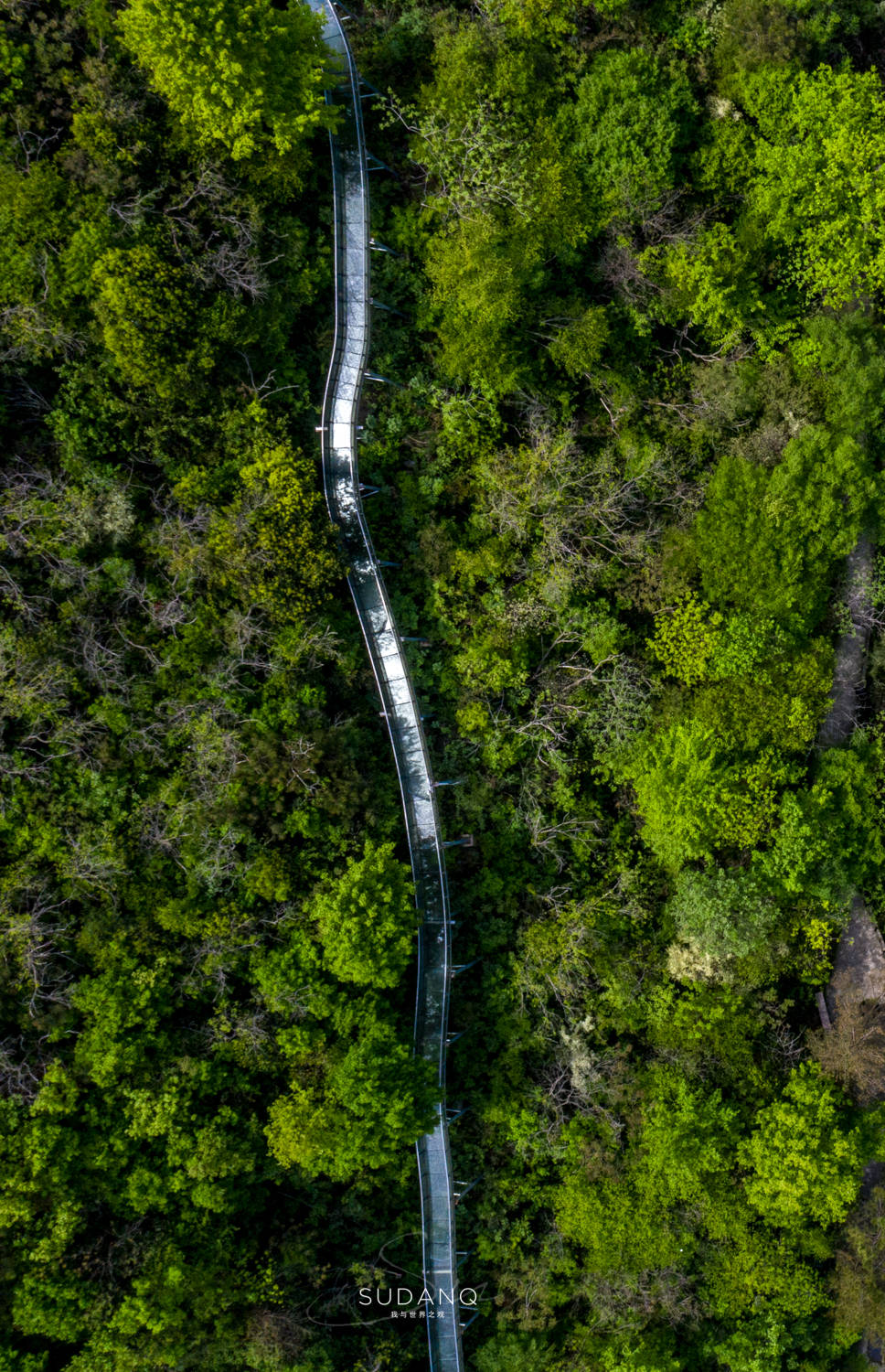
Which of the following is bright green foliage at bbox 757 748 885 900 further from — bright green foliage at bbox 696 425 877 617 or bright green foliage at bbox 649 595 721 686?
bright green foliage at bbox 696 425 877 617

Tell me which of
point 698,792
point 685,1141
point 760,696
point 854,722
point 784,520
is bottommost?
point 685,1141

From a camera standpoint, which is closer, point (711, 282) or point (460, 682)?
point (711, 282)

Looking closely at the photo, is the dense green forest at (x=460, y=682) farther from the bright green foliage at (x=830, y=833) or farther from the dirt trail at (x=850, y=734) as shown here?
the dirt trail at (x=850, y=734)

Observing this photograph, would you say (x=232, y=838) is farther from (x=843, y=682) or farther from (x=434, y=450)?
(x=843, y=682)

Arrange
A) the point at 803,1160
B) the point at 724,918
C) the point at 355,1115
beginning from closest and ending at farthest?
the point at 355,1115 < the point at 803,1160 < the point at 724,918

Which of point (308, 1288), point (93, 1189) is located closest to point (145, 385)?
point (93, 1189)

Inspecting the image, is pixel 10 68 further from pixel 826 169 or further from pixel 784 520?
pixel 784 520

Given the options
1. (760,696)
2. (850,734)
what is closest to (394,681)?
(760,696)
